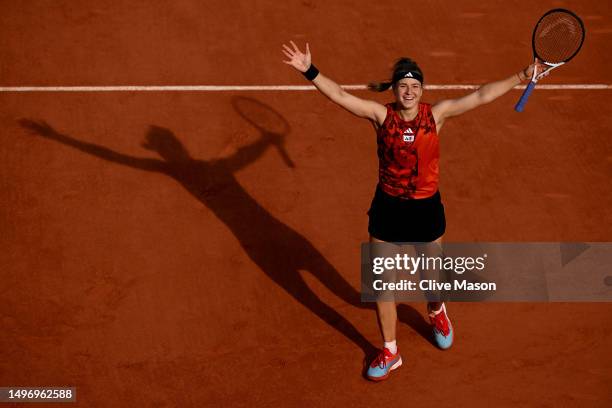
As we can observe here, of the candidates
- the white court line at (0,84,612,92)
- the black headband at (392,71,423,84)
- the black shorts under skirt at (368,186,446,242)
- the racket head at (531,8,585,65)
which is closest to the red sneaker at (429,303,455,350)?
the black shorts under skirt at (368,186,446,242)

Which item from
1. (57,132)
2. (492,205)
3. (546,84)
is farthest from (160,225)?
(546,84)

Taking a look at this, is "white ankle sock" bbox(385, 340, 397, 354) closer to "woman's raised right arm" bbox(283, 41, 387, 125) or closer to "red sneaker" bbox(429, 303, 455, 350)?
"red sneaker" bbox(429, 303, 455, 350)

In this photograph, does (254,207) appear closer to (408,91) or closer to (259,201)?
(259,201)

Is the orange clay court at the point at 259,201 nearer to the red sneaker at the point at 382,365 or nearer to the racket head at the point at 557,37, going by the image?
the red sneaker at the point at 382,365

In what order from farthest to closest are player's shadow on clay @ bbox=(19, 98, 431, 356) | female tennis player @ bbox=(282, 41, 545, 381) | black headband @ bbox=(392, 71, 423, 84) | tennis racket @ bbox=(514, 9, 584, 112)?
player's shadow on clay @ bbox=(19, 98, 431, 356), tennis racket @ bbox=(514, 9, 584, 112), female tennis player @ bbox=(282, 41, 545, 381), black headband @ bbox=(392, 71, 423, 84)

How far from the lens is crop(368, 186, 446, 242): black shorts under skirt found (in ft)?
19.2

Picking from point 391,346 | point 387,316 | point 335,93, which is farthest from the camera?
point 391,346

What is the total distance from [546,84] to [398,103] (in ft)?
15.2

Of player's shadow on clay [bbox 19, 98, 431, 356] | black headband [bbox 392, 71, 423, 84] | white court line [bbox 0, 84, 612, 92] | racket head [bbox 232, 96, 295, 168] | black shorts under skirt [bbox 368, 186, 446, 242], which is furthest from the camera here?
white court line [bbox 0, 84, 612, 92]

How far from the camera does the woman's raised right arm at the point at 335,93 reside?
5430 millimetres

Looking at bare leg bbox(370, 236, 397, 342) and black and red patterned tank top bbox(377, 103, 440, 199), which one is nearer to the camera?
black and red patterned tank top bbox(377, 103, 440, 199)

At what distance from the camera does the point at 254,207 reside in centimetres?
804

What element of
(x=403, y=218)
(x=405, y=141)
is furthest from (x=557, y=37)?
(x=403, y=218)

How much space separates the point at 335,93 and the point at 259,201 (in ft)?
9.15
